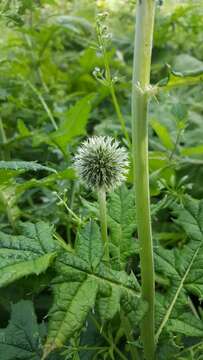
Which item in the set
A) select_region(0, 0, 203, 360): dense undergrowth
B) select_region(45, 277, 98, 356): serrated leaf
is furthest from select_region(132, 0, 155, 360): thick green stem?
select_region(45, 277, 98, 356): serrated leaf

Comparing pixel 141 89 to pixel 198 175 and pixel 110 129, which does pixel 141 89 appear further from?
pixel 110 129

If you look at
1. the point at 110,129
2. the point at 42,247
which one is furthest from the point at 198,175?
the point at 42,247

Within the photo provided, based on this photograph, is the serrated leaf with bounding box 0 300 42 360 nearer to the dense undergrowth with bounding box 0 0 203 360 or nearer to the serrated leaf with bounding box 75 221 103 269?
the dense undergrowth with bounding box 0 0 203 360

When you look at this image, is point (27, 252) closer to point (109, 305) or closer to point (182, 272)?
point (109, 305)

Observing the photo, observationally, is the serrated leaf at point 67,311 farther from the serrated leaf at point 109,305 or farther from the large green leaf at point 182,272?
the large green leaf at point 182,272

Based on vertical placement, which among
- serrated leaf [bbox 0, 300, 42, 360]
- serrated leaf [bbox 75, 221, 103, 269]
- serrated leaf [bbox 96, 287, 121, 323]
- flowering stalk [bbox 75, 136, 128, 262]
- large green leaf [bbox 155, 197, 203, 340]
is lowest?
serrated leaf [bbox 0, 300, 42, 360]

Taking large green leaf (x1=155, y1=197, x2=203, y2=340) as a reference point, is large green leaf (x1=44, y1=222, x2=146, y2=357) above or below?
above

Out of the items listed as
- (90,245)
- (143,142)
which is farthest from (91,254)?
(143,142)
